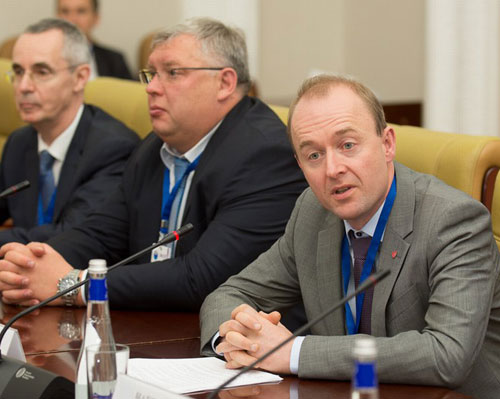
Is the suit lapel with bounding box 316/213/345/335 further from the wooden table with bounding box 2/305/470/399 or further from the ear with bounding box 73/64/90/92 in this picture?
the ear with bounding box 73/64/90/92

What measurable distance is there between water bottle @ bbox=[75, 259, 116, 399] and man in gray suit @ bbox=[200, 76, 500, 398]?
46 cm

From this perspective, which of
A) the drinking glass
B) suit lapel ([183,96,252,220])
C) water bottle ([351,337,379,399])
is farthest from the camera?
suit lapel ([183,96,252,220])

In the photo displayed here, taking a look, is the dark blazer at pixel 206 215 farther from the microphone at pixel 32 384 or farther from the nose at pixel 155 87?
the microphone at pixel 32 384

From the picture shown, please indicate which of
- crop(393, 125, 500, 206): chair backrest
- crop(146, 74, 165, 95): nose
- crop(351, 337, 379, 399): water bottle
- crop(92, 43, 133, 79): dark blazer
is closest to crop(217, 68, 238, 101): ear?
crop(146, 74, 165, 95): nose

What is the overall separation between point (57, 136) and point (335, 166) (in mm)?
2243

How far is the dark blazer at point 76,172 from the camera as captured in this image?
3.73 m

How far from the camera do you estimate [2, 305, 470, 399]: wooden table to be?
73.7 inches

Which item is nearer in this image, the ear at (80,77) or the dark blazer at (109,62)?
the ear at (80,77)

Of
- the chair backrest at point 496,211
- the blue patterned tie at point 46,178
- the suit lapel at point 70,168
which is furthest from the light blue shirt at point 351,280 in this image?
the blue patterned tie at point 46,178

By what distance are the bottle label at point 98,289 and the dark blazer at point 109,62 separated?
623 cm

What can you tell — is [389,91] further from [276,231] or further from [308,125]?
[308,125]

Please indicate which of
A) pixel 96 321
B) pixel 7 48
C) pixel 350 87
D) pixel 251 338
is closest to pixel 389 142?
pixel 350 87

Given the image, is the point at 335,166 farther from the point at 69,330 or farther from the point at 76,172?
the point at 76,172

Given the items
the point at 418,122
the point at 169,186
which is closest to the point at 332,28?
the point at 418,122
